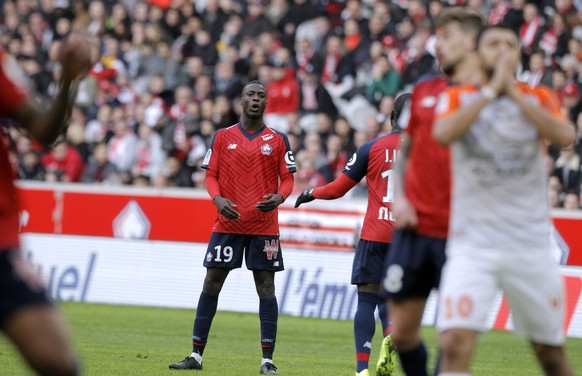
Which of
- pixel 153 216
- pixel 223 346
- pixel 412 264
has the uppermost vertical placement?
pixel 412 264

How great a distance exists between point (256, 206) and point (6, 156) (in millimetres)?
5844

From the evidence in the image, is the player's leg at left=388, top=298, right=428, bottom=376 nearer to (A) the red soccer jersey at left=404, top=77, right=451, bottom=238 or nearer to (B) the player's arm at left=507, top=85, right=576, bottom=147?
(A) the red soccer jersey at left=404, top=77, right=451, bottom=238

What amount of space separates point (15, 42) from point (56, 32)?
974 mm

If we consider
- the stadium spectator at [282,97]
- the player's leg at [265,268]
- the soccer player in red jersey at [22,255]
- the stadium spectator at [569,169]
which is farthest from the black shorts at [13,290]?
the stadium spectator at [282,97]

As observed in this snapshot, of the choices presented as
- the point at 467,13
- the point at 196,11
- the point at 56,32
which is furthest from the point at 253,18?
the point at 467,13

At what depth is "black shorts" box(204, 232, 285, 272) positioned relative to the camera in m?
11.7

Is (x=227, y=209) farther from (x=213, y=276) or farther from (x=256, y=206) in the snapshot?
(x=213, y=276)

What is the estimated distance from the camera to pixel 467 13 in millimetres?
6773

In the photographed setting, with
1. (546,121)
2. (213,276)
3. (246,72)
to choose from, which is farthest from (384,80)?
(546,121)

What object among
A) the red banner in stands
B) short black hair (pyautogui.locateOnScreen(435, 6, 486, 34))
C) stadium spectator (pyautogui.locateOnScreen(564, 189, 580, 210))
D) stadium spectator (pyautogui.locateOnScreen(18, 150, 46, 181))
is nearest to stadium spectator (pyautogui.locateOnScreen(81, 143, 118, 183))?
stadium spectator (pyautogui.locateOnScreen(18, 150, 46, 181))

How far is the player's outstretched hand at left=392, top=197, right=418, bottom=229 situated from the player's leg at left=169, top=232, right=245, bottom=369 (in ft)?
15.9

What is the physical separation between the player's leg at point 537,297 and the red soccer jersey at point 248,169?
5.55 m

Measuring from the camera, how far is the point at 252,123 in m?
12.0

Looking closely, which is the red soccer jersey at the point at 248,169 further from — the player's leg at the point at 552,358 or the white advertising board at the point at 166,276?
the white advertising board at the point at 166,276
